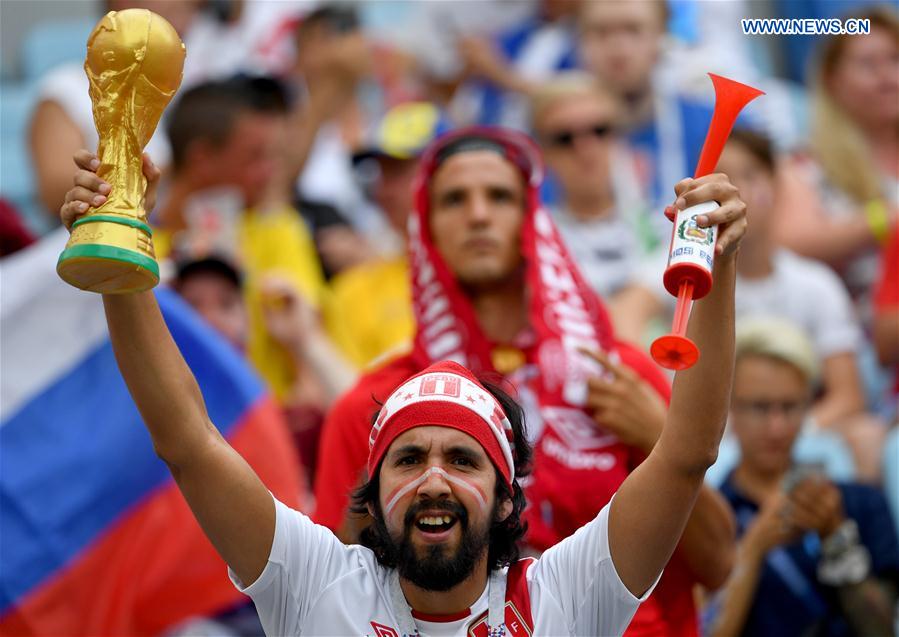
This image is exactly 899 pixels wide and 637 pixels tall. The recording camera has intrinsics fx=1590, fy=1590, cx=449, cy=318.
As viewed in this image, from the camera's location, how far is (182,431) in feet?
10.4

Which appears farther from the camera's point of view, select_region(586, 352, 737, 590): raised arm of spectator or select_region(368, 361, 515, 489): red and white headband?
select_region(586, 352, 737, 590): raised arm of spectator

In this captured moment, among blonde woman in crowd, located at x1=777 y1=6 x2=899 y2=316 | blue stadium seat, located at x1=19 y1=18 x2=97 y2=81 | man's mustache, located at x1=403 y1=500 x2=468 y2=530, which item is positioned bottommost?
man's mustache, located at x1=403 y1=500 x2=468 y2=530

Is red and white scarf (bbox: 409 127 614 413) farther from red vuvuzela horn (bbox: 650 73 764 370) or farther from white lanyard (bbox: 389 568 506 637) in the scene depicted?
red vuvuzela horn (bbox: 650 73 764 370)

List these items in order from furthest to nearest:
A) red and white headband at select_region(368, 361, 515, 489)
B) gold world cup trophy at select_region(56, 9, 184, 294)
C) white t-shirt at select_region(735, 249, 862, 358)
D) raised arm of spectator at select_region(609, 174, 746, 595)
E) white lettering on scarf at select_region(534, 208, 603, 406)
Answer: white t-shirt at select_region(735, 249, 862, 358) < white lettering on scarf at select_region(534, 208, 603, 406) < red and white headband at select_region(368, 361, 515, 489) < raised arm of spectator at select_region(609, 174, 746, 595) < gold world cup trophy at select_region(56, 9, 184, 294)

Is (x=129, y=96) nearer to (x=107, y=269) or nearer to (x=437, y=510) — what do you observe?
(x=107, y=269)

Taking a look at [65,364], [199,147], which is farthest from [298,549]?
[199,147]

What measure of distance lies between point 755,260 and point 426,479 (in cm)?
398

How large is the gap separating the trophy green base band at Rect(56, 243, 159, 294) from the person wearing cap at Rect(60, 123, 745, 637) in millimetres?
75

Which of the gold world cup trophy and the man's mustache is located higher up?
the gold world cup trophy

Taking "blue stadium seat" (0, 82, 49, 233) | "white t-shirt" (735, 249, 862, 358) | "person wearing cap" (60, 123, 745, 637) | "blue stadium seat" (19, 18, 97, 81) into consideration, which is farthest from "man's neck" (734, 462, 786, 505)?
"blue stadium seat" (19, 18, 97, 81)

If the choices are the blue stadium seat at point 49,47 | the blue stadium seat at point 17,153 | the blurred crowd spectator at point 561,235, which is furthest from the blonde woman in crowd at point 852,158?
the blue stadium seat at point 49,47

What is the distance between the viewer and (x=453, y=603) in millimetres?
3316

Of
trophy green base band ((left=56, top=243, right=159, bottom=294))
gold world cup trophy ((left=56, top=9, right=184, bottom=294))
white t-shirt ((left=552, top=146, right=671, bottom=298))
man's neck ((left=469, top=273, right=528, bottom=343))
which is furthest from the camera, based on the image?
white t-shirt ((left=552, top=146, right=671, bottom=298))

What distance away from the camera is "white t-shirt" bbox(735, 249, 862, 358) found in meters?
6.93
